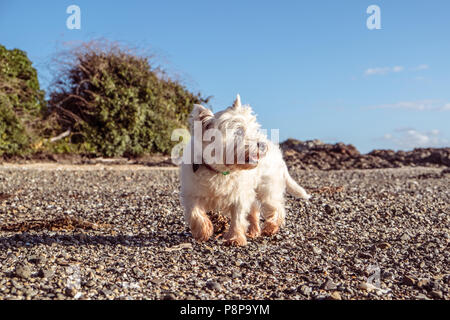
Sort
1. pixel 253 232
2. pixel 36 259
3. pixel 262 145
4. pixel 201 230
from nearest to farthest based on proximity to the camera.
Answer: pixel 36 259, pixel 262 145, pixel 201 230, pixel 253 232

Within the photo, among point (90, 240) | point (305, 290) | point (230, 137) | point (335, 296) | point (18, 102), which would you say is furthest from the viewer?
point (18, 102)

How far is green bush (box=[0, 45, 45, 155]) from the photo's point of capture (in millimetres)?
16469

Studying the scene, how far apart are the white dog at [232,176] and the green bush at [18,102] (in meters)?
13.0

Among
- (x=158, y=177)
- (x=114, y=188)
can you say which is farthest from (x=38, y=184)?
(x=158, y=177)

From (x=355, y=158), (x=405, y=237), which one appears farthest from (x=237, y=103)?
(x=355, y=158)

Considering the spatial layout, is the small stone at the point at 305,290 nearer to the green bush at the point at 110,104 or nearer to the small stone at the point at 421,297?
the small stone at the point at 421,297

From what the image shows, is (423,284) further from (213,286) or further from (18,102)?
(18,102)

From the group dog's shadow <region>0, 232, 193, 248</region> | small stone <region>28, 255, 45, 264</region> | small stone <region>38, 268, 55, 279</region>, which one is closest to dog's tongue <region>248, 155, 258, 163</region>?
dog's shadow <region>0, 232, 193, 248</region>

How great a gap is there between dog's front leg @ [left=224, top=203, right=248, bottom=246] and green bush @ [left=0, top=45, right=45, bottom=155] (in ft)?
43.3

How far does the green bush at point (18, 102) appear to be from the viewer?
1647 cm

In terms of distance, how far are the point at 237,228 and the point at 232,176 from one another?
30.0 inches

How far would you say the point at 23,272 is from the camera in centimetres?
433

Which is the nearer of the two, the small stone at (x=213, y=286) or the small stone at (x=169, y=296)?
the small stone at (x=169, y=296)

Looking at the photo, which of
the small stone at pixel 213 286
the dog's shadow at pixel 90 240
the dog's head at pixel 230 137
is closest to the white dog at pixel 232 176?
the dog's head at pixel 230 137
